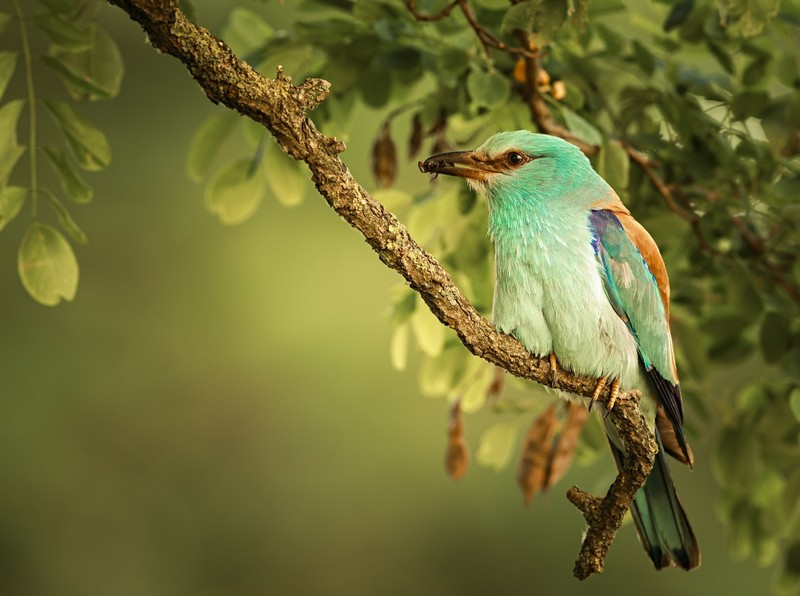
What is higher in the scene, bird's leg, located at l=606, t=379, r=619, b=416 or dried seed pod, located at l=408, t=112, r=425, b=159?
dried seed pod, located at l=408, t=112, r=425, b=159

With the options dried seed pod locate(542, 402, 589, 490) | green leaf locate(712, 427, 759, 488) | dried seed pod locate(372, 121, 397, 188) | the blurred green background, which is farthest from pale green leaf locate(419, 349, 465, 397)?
the blurred green background

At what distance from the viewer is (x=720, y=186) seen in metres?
3.17

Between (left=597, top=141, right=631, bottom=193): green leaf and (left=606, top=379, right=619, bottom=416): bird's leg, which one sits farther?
(left=597, top=141, right=631, bottom=193): green leaf

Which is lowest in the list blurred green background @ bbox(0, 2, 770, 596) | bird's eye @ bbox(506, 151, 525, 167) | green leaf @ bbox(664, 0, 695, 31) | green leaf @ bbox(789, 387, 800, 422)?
blurred green background @ bbox(0, 2, 770, 596)

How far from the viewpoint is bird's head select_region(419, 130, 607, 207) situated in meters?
2.79

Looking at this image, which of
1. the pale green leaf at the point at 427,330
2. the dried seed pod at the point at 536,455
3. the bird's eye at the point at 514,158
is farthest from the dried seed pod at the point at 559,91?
the dried seed pod at the point at 536,455

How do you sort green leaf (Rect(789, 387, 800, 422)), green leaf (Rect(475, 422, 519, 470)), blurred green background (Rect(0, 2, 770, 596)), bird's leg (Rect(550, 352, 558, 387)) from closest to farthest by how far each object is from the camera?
bird's leg (Rect(550, 352, 558, 387))
green leaf (Rect(789, 387, 800, 422))
green leaf (Rect(475, 422, 519, 470))
blurred green background (Rect(0, 2, 770, 596))

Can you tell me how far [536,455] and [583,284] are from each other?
753mm

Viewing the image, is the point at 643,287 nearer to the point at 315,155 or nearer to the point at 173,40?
the point at 315,155

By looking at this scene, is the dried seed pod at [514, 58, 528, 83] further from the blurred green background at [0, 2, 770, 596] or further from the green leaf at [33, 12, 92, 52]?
the blurred green background at [0, 2, 770, 596]

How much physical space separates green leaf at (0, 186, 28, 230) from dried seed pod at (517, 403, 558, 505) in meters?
1.56

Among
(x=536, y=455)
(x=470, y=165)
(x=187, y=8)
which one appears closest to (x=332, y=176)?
(x=187, y=8)

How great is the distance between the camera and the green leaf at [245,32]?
11.1ft

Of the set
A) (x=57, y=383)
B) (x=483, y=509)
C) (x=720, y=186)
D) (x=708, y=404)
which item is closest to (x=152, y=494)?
(x=57, y=383)
